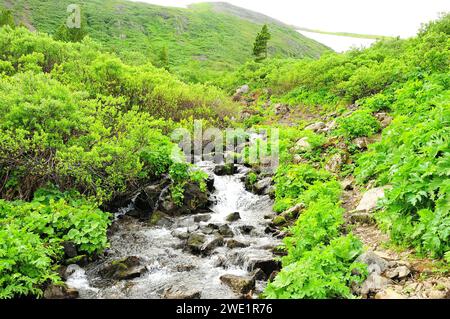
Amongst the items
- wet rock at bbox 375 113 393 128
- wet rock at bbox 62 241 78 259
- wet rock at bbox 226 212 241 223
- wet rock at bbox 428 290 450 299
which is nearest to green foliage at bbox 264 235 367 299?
wet rock at bbox 428 290 450 299

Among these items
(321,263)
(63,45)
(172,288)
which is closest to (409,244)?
(321,263)

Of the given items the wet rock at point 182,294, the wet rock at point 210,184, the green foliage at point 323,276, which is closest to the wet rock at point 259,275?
the wet rock at point 182,294

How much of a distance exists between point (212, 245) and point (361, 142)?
7700mm

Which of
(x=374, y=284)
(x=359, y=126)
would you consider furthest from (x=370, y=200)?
(x=359, y=126)

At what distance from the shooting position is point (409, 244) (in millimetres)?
7371

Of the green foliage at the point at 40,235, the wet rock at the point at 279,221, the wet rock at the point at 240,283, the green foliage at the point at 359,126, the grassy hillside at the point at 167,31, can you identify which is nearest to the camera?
the green foliage at the point at 40,235

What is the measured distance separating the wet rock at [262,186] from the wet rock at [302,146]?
2001mm

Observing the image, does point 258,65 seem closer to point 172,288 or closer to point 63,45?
point 63,45

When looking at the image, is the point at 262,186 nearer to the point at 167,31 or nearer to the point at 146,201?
the point at 146,201

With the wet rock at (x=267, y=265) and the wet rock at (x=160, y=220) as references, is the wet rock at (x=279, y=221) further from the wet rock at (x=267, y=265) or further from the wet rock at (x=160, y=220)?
the wet rock at (x=160, y=220)

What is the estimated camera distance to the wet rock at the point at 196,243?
1093 cm

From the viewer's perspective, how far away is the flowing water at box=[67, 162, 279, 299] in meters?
8.84

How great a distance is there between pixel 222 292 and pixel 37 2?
111m

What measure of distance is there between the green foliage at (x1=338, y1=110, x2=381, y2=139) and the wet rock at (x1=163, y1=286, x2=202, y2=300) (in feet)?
32.9
